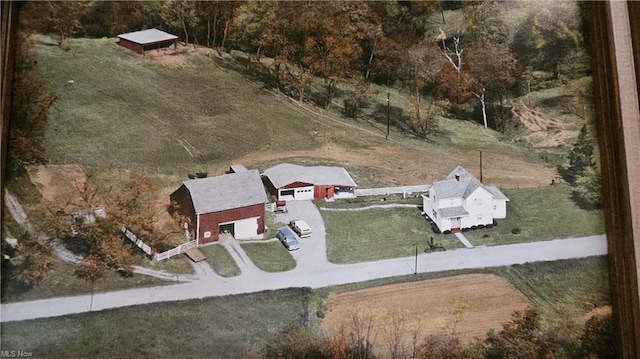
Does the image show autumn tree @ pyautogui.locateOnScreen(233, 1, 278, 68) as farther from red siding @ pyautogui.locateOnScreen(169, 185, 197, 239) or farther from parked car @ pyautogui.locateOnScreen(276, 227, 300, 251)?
parked car @ pyautogui.locateOnScreen(276, 227, 300, 251)

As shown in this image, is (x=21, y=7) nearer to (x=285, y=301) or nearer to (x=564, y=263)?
(x=285, y=301)

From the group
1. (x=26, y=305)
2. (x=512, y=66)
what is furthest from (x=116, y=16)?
(x=512, y=66)

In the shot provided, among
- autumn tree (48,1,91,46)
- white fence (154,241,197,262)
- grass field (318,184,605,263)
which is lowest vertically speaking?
grass field (318,184,605,263)

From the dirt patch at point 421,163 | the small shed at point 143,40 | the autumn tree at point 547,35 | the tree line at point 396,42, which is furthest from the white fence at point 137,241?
the autumn tree at point 547,35

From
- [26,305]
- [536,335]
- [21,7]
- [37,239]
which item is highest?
[21,7]

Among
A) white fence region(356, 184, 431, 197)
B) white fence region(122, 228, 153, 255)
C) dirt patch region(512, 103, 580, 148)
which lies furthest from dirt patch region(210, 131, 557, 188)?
white fence region(122, 228, 153, 255)

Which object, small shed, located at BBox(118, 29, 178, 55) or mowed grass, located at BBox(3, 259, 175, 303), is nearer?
mowed grass, located at BBox(3, 259, 175, 303)

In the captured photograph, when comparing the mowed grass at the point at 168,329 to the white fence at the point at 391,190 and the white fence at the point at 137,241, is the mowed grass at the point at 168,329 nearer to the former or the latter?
the white fence at the point at 137,241

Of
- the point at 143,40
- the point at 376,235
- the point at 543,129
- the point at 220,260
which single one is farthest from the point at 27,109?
the point at 543,129
